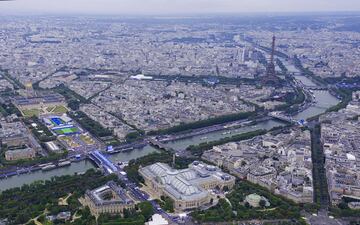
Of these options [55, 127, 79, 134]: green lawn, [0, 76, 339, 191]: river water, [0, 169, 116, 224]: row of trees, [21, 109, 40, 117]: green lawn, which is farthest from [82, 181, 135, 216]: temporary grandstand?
[21, 109, 40, 117]: green lawn

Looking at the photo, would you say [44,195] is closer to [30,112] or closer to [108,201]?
[108,201]

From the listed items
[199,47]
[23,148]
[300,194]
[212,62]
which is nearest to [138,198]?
[300,194]

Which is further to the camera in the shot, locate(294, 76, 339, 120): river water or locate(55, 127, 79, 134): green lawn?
locate(294, 76, 339, 120): river water

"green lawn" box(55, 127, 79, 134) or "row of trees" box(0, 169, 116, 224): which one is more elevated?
"row of trees" box(0, 169, 116, 224)

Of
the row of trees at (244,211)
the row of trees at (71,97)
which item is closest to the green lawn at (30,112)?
the row of trees at (71,97)

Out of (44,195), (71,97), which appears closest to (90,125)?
(71,97)

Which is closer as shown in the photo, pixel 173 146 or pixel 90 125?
pixel 173 146

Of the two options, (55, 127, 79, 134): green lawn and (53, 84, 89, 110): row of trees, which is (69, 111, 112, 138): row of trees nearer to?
(55, 127, 79, 134): green lawn

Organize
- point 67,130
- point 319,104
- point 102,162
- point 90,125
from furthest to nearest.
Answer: point 319,104
point 90,125
point 67,130
point 102,162
